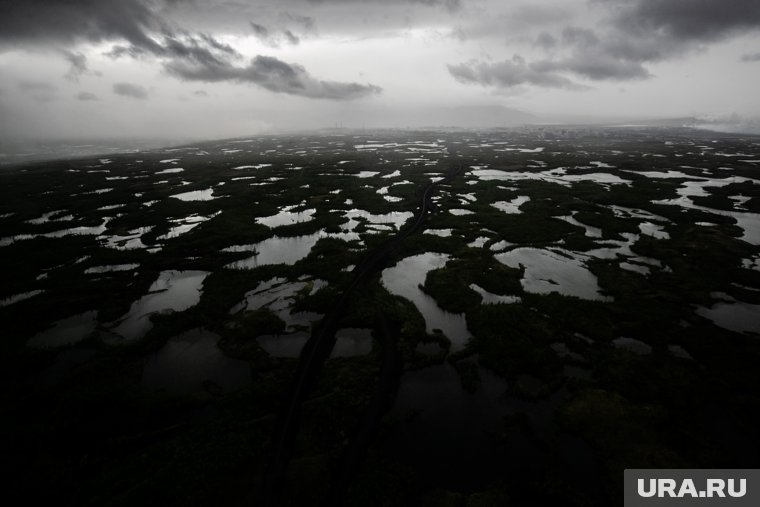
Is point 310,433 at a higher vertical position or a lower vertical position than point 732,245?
lower

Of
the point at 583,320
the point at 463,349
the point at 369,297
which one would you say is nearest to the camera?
the point at 463,349

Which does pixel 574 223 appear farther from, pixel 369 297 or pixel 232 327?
pixel 232 327

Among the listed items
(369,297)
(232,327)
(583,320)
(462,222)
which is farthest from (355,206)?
(583,320)

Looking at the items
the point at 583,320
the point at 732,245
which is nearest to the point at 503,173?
the point at 732,245

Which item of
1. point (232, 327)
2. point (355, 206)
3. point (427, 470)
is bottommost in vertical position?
point (427, 470)

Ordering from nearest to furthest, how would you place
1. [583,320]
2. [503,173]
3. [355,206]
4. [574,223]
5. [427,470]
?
[427,470] < [583,320] < [574,223] < [355,206] < [503,173]

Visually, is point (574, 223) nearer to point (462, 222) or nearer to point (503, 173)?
point (462, 222)

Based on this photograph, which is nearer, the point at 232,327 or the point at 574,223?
the point at 232,327
